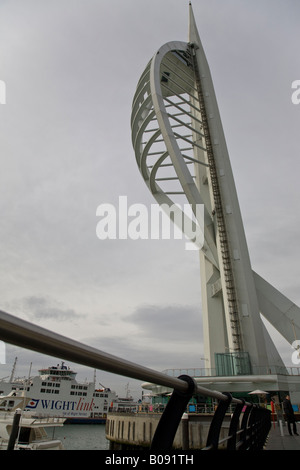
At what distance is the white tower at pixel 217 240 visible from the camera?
53.1ft

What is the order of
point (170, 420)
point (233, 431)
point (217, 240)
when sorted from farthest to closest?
point (217, 240) → point (233, 431) → point (170, 420)

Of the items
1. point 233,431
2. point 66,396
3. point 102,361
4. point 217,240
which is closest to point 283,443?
point 233,431

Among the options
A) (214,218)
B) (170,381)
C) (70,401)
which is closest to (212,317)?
(214,218)

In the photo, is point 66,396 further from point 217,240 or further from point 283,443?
point 283,443

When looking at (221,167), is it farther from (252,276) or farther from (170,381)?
(170,381)

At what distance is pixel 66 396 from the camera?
126 ft

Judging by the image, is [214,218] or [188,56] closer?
[214,218]

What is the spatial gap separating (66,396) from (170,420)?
43474 millimetres

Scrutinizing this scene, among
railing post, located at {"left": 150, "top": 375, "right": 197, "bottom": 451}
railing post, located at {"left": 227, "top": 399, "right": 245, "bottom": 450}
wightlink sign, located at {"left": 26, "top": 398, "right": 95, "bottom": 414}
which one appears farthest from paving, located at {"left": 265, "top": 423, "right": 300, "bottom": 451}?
wightlink sign, located at {"left": 26, "top": 398, "right": 95, "bottom": 414}

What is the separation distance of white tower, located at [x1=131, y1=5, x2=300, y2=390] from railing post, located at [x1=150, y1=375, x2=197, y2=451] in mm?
16081

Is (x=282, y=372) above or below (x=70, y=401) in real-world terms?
above

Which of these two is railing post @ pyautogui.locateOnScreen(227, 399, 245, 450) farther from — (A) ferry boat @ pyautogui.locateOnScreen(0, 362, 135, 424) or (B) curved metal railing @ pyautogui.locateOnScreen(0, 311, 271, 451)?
(A) ferry boat @ pyautogui.locateOnScreen(0, 362, 135, 424)

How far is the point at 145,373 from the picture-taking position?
0.96 meters
